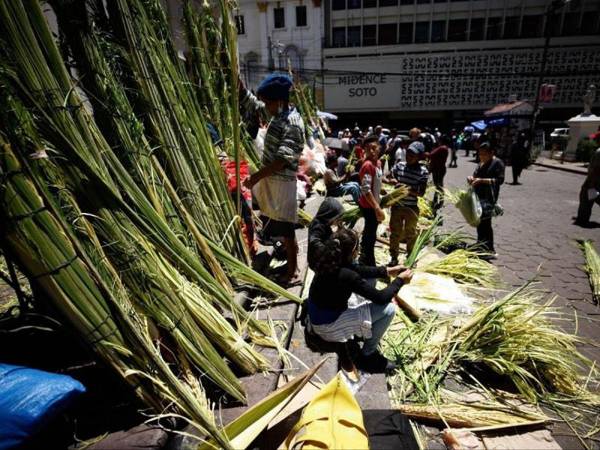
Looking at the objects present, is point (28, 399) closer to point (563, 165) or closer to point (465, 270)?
point (465, 270)

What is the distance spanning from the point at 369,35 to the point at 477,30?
884cm

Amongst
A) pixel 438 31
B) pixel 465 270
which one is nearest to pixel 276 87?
pixel 465 270

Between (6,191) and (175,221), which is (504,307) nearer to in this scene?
(175,221)

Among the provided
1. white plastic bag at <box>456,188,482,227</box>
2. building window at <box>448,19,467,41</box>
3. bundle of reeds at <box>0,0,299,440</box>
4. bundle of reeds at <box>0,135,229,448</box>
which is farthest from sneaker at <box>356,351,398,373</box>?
building window at <box>448,19,467,41</box>

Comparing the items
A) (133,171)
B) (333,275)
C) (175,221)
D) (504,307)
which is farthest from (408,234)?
(133,171)

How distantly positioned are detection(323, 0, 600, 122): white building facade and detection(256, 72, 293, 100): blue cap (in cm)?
2592

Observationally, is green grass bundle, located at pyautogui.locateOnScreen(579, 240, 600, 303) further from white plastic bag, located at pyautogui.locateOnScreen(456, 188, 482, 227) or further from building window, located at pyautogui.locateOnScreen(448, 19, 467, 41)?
building window, located at pyautogui.locateOnScreen(448, 19, 467, 41)

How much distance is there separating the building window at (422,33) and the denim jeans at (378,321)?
1200 inches

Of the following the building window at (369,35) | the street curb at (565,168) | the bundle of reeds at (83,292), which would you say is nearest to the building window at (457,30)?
the building window at (369,35)

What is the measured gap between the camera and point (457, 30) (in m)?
26.0

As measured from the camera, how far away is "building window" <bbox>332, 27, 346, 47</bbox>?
89.8ft

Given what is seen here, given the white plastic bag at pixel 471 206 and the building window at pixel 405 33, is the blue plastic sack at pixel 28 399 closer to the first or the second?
the white plastic bag at pixel 471 206

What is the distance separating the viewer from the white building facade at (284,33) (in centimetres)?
2598

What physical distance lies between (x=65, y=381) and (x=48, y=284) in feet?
1.68
